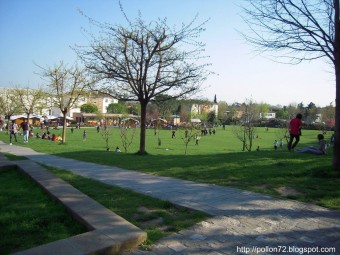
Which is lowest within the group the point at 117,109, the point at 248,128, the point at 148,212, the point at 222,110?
the point at 148,212

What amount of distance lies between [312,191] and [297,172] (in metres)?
1.75

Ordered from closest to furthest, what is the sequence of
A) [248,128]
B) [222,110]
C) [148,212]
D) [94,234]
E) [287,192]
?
[94,234] < [148,212] < [287,192] < [248,128] < [222,110]

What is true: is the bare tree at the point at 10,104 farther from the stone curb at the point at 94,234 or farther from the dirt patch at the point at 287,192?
the dirt patch at the point at 287,192

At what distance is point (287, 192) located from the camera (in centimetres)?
589

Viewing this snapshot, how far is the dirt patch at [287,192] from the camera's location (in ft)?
18.8

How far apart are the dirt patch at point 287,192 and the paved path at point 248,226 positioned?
18.6 inches

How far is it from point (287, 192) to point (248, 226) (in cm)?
220

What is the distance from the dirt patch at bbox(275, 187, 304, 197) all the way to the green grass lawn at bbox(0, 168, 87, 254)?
378 centimetres

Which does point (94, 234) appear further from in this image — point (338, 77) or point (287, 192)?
point (338, 77)

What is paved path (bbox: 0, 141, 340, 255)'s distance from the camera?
11.2 feet

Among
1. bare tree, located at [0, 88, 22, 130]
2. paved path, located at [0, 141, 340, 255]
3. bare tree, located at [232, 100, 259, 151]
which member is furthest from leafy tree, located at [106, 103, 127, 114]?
paved path, located at [0, 141, 340, 255]

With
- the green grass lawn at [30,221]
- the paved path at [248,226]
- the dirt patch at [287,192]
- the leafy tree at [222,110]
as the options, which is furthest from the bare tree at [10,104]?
the leafy tree at [222,110]

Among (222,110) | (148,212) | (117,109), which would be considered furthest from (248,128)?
(222,110)

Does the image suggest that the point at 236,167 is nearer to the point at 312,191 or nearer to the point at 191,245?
the point at 312,191
